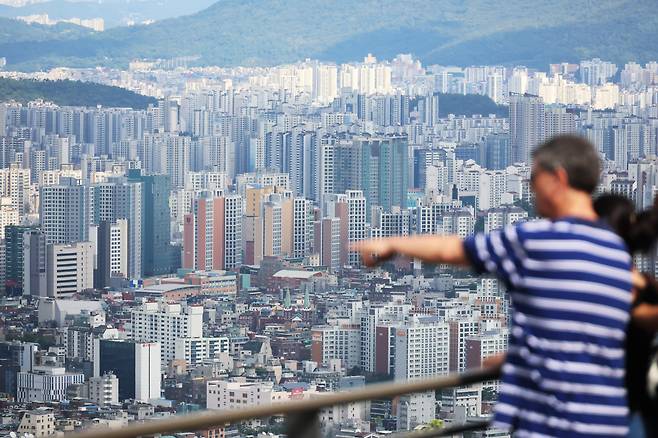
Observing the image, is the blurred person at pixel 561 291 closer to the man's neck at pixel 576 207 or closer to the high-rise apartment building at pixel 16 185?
the man's neck at pixel 576 207

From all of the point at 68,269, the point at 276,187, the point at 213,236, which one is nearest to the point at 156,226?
the point at 213,236

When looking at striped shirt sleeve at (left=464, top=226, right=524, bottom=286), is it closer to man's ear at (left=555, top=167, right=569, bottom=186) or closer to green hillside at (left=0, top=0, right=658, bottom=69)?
man's ear at (left=555, top=167, right=569, bottom=186)

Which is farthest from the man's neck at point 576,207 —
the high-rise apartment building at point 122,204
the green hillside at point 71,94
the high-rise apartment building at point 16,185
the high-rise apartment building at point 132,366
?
the green hillside at point 71,94

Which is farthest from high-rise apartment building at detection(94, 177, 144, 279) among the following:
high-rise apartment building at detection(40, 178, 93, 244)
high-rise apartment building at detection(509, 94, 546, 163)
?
high-rise apartment building at detection(509, 94, 546, 163)

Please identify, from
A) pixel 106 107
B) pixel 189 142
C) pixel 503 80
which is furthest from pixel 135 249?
pixel 503 80

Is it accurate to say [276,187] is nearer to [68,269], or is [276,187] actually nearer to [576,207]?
[68,269]

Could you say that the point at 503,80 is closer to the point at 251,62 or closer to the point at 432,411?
the point at 251,62
